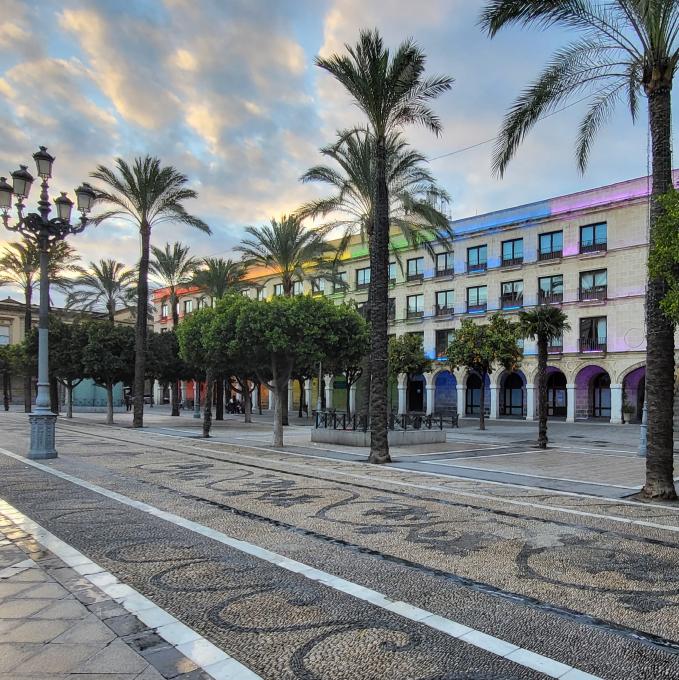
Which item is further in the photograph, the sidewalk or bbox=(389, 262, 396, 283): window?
bbox=(389, 262, 396, 283): window

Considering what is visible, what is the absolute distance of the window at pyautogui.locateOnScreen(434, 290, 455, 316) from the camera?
43.6 m

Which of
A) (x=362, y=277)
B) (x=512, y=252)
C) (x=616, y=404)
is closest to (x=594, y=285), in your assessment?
(x=512, y=252)

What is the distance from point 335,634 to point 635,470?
12.8 meters

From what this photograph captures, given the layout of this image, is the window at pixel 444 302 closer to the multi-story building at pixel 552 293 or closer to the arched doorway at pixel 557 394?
the multi-story building at pixel 552 293

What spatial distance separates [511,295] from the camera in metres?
40.0

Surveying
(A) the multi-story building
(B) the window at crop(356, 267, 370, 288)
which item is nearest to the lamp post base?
(A) the multi-story building

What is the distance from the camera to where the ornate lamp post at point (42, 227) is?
13711mm

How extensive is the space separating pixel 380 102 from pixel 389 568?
12698 mm

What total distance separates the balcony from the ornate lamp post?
30.6 metres

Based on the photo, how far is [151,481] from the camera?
1085 cm

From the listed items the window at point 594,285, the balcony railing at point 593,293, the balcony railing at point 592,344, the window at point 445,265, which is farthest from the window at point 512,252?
the balcony railing at point 592,344

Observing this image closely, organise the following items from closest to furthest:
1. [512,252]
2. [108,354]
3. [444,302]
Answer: [108,354], [512,252], [444,302]

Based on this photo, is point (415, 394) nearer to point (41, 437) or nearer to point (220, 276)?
point (220, 276)

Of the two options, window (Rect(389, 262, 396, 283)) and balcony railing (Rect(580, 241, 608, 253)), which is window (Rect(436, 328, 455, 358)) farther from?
balcony railing (Rect(580, 241, 608, 253))
